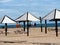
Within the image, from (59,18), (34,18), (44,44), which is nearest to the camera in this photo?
(44,44)

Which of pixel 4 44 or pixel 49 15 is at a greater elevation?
pixel 49 15

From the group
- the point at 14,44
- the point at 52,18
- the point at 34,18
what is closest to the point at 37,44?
the point at 14,44

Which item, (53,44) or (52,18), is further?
(52,18)

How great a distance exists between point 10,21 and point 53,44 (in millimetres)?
8333

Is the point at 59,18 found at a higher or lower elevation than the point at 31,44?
higher

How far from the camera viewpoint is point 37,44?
15.0m

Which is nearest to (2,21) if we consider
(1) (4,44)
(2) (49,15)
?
(2) (49,15)

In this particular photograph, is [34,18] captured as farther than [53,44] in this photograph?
Yes

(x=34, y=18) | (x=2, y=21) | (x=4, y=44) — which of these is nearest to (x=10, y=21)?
(x=2, y=21)

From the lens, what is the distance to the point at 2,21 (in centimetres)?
2278

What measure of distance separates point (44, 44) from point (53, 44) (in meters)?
0.52

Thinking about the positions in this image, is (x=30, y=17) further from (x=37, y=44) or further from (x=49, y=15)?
(x=37, y=44)

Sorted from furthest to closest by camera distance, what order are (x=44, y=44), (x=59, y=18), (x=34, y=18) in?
(x=34, y=18) < (x=59, y=18) < (x=44, y=44)

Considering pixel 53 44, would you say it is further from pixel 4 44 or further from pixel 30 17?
pixel 30 17
